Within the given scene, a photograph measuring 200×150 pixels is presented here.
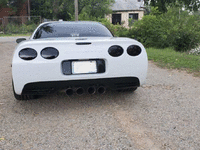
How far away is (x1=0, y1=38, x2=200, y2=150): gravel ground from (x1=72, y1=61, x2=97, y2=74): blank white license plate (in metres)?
0.60

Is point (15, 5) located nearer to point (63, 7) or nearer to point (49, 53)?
point (63, 7)

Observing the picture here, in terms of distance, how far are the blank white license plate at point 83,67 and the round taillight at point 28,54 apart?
20.1 inches

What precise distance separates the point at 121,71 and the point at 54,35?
54.7 inches

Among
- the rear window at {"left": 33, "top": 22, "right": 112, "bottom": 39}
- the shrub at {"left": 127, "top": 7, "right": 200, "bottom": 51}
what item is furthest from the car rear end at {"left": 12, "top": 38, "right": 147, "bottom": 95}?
the shrub at {"left": 127, "top": 7, "right": 200, "bottom": 51}

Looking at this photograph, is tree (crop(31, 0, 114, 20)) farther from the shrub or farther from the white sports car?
the white sports car

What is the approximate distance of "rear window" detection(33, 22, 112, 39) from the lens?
12.5 ft

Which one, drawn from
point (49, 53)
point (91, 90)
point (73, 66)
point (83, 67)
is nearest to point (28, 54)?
point (49, 53)

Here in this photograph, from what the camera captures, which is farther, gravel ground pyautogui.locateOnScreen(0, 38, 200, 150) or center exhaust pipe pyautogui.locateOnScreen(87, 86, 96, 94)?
center exhaust pipe pyautogui.locateOnScreen(87, 86, 96, 94)

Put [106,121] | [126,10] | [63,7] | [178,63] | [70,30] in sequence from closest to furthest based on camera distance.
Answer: [106,121] → [70,30] → [178,63] → [63,7] → [126,10]

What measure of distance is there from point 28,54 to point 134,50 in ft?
4.67

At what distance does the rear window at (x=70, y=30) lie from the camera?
3.82m

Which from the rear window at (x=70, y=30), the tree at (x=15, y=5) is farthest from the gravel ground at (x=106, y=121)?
the tree at (x=15, y=5)

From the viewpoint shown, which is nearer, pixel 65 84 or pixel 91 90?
pixel 65 84

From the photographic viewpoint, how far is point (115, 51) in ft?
10.0
